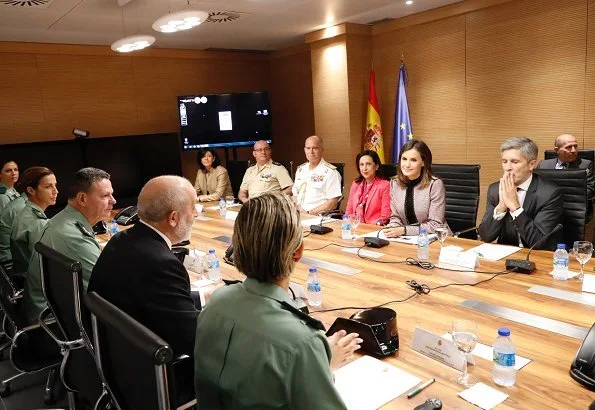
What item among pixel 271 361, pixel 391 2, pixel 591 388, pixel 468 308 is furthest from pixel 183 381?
pixel 391 2

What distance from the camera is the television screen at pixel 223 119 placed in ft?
21.6

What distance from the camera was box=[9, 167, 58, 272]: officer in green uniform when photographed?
2.94 meters

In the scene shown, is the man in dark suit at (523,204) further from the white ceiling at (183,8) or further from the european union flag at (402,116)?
the european union flag at (402,116)

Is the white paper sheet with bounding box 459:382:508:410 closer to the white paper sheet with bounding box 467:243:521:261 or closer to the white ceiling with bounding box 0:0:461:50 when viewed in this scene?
the white paper sheet with bounding box 467:243:521:261

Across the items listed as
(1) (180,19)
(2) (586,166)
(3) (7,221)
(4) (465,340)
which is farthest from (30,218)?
(2) (586,166)

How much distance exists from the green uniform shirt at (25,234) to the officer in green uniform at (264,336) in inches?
86.7

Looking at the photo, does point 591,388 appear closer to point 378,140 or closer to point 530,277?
point 530,277

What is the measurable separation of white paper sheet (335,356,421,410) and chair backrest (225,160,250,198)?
16.1 feet

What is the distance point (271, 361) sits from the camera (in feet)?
3.36

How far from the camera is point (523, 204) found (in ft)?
9.37

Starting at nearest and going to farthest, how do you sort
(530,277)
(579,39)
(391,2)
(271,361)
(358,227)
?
(271,361), (530,277), (358,227), (579,39), (391,2)

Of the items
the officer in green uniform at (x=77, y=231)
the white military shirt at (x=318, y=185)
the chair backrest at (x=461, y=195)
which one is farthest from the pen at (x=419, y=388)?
the white military shirt at (x=318, y=185)

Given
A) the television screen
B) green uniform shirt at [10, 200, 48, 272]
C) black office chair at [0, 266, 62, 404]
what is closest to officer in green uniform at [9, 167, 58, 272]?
green uniform shirt at [10, 200, 48, 272]

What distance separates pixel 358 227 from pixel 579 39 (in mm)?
3040
